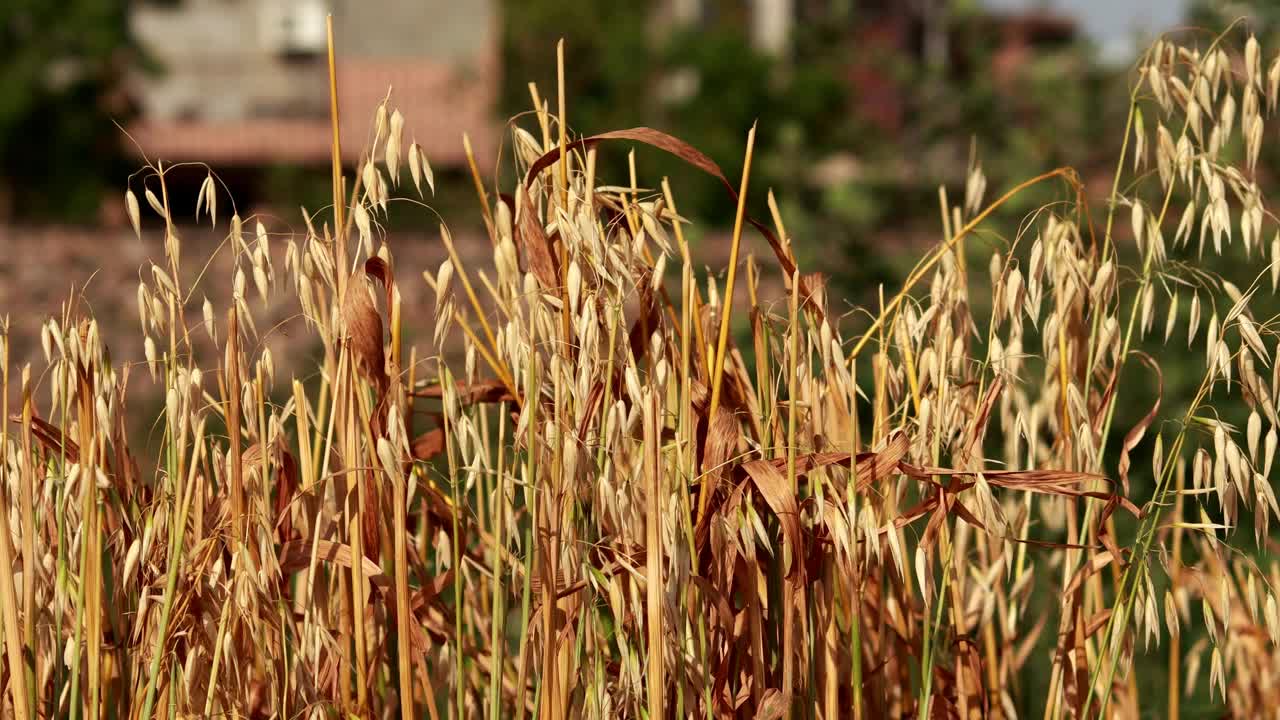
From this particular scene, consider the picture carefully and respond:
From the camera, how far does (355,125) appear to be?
48.0 ft

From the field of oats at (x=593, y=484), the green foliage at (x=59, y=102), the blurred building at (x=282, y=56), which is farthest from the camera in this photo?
the blurred building at (x=282, y=56)

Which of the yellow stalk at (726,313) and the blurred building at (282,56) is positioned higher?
the blurred building at (282,56)

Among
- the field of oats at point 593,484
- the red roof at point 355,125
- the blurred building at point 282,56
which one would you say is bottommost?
the field of oats at point 593,484

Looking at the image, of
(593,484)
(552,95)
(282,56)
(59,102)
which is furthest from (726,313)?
(282,56)

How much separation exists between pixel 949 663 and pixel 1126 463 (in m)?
0.25

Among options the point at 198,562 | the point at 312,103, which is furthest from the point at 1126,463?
the point at 312,103

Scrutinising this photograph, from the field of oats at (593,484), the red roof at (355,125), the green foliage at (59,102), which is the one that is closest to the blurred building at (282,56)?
the red roof at (355,125)

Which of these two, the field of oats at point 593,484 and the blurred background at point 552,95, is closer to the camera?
the field of oats at point 593,484

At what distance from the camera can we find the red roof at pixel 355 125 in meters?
12.9

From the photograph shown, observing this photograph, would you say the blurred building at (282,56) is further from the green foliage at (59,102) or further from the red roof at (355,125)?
the green foliage at (59,102)

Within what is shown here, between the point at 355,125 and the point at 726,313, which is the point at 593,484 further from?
the point at 355,125

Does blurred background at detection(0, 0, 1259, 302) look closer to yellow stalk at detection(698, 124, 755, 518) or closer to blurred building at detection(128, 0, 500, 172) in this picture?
blurred building at detection(128, 0, 500, 172)

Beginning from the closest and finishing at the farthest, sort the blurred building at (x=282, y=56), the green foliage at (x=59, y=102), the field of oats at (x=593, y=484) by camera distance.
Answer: the field of oats at (x=593, y=484) < the green foliage at (x=59, y=102) < the blurred building at (x=282, y=56)

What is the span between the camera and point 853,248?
105 inches
